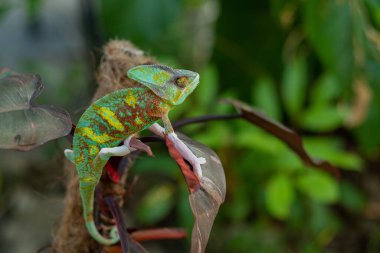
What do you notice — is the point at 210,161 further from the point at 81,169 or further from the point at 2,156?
the point at 2,156

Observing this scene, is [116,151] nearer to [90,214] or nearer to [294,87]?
[90,214]

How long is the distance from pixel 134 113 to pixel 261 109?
0.99 m

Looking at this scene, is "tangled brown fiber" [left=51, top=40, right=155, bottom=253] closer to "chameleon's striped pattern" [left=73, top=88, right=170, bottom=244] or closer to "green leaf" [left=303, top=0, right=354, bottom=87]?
"chameleon's striped pattern" [left=73, top=88, right=170, bottom=244]

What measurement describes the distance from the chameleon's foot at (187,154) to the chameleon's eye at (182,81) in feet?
0.10

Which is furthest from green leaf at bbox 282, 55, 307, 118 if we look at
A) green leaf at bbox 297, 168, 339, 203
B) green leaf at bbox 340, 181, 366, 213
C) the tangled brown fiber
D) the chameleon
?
the chameleon

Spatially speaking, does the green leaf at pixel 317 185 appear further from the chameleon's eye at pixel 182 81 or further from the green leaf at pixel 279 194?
the chameleon's eye at pixel 182 81

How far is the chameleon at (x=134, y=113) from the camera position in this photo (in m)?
0.40

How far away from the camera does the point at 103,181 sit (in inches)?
20.7

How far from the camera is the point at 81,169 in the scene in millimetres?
437

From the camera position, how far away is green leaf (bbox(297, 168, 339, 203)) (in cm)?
131

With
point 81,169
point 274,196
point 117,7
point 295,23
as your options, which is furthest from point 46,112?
point 295,23

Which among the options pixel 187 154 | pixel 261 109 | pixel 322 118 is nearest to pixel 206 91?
pixel 261 109

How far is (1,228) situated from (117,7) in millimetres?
846

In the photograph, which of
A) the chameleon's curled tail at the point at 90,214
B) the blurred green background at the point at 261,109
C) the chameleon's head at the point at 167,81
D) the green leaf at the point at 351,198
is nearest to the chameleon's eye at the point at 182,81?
the chameleon's head at the point at 167,81
